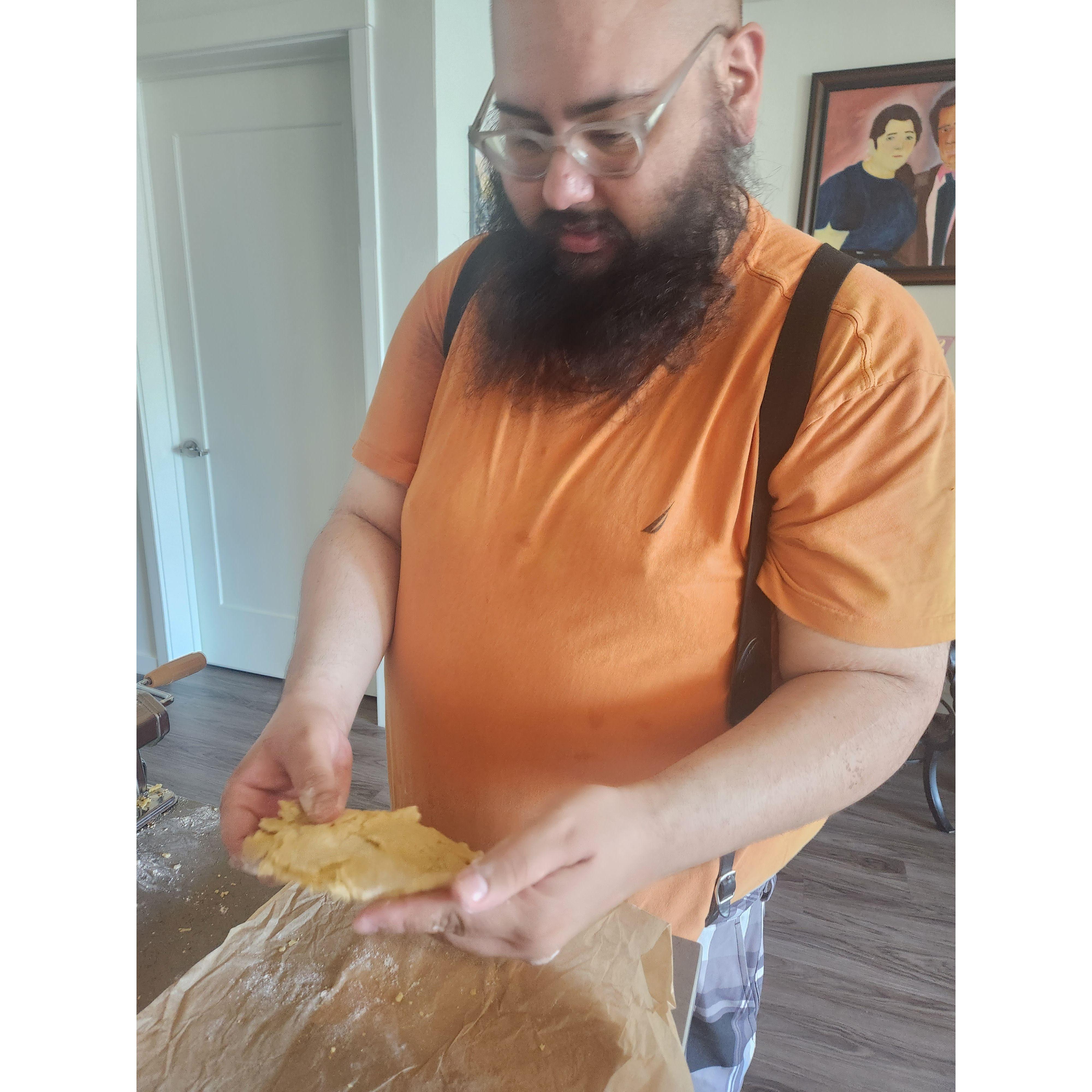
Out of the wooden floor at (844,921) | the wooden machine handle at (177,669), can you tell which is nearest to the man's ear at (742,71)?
the wooden machine handle at (177,669)

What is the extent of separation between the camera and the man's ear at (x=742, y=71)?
0.39m

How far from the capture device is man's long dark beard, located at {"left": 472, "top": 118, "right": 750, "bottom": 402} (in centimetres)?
45

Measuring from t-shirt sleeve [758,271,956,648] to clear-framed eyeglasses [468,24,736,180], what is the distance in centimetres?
16

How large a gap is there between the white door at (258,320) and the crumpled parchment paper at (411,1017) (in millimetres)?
627

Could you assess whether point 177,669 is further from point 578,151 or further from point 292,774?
point 578,151

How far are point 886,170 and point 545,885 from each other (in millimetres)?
547

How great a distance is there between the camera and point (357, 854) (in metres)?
0.38

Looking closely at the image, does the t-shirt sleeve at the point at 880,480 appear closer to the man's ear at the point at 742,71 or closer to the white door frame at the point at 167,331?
the man's ear at the point at 742,71

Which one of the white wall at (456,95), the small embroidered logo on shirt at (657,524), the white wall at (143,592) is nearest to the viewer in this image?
the small embroidered logo on shirt at (657,524)

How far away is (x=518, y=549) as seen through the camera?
1.48ft

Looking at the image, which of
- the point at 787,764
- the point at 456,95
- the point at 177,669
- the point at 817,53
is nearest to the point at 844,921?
the point at 787,764

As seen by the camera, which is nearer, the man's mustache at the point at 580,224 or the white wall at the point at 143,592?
the man's mustache at the point at 580,224
